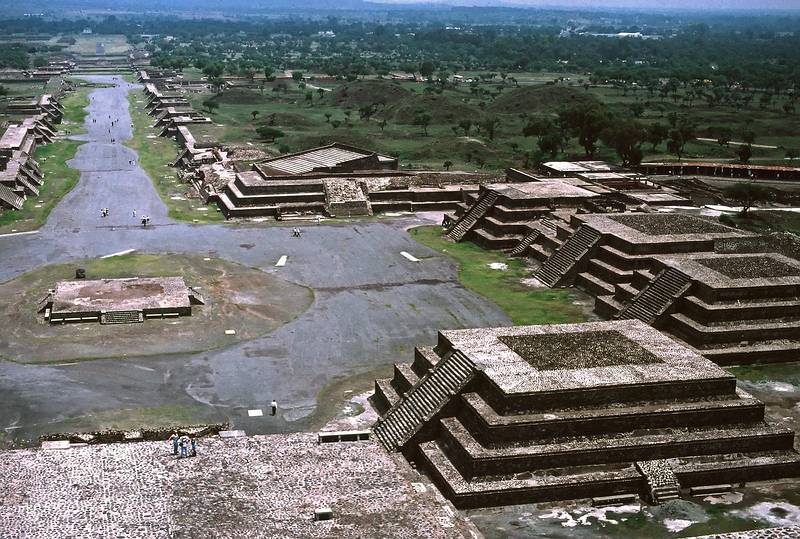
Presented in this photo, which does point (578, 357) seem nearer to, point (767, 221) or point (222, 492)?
point (222, 492)

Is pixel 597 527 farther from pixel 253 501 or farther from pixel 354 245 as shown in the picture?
pixel 354 245

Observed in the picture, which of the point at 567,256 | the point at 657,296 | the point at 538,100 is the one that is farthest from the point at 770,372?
the point at 538,100

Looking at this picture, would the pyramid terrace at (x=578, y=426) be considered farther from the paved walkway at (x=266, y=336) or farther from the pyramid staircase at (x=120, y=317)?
the pyramid staircase at (x=120, y=317)

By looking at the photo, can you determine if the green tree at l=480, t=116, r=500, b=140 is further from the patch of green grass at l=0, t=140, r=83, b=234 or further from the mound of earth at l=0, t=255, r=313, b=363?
the mound of earth at l=0, t=255, r=313, b=363

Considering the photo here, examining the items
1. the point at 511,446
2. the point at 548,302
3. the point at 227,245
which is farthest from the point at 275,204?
the point at 511,446

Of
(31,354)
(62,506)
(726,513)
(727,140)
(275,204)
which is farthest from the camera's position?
(727,140)

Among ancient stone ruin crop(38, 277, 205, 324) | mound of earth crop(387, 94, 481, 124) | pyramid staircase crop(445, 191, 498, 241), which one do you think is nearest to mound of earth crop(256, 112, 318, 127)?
mound of earth crop(387, 94, 481, 124)

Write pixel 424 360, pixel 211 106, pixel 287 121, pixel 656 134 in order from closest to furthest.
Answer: pixel 424 360, pixel 656 134, pixel 287 121, pixel 211 106
